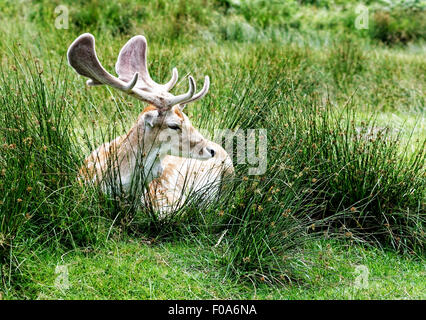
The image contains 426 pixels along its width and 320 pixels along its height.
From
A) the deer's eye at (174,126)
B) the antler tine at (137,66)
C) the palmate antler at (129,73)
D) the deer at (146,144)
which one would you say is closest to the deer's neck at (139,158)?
the deer at (146,144)

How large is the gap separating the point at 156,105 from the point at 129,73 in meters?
0.48

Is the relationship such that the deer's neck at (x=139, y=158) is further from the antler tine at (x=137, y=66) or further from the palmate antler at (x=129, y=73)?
the antler tine at (x=137, y=66)

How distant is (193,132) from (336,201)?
3.85 ft

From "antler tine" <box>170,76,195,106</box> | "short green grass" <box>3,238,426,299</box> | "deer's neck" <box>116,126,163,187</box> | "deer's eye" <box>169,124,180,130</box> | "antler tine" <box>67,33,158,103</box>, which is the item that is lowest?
"short green grass" <box>3,238,426,299</box>

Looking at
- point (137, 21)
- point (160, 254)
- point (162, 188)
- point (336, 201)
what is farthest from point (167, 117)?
point (137, 21)

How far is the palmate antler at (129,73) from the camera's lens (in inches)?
164

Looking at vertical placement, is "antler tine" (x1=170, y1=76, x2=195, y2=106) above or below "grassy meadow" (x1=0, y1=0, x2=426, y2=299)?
above

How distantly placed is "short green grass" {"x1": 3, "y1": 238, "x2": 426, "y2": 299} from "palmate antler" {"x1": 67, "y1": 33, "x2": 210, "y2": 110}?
95cm

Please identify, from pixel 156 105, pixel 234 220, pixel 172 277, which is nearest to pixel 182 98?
pixel 156 105

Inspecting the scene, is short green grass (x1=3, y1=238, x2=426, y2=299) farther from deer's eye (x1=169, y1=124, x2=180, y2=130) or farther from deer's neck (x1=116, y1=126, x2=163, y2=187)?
deer's eye (x1=169, y1=124, x2=180, y2=130)

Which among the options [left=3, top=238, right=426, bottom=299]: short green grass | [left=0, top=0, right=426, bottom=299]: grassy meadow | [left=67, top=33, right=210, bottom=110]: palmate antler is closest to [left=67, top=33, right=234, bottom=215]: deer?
[left=67, top=33, right=210, bottom=110]: palmate antler

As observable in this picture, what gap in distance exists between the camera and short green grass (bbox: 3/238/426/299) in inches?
143

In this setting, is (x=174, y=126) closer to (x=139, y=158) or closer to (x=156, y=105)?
(x=156, y=105)

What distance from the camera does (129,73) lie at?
4746 mm
